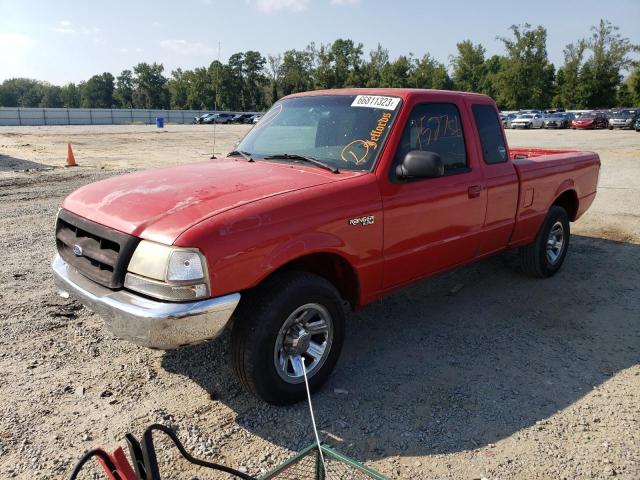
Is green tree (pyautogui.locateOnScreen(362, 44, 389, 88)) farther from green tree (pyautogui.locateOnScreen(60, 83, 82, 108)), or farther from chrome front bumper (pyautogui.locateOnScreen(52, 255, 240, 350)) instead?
chrome front bumper (pyautogui.locateOnScreen(52, 255, 240, 350))

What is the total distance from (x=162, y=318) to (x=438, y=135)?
2.66 m

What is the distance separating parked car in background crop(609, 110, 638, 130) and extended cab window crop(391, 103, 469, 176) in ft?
134

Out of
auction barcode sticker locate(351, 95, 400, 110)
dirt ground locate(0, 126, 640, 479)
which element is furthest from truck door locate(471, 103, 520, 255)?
auction barcode sticker locate(351, 95, 400, 110)

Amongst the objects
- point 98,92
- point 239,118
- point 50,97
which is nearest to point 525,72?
point 239,118

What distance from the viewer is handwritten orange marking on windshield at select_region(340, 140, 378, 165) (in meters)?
3.74

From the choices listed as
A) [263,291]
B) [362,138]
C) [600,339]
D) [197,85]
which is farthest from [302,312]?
[197,85]

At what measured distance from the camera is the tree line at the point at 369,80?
222 feet

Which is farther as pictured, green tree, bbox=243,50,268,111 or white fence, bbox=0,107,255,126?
green tree, bbox=243,50,268,111

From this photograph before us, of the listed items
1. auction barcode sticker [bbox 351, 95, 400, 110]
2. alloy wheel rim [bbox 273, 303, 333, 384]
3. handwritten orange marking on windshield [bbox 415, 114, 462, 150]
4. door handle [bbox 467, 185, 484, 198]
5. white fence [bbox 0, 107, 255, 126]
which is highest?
white fence [bbox 0, 107, 255, 126]

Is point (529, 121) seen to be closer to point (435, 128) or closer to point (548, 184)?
point (548, 184)

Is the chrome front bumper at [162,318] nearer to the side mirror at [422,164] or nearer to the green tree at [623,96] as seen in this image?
the side mirror at [422,164]

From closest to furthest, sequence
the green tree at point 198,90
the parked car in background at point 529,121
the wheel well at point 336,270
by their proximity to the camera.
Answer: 1. the wheel well at point 336,270
2. the parked car in background at point 529,121
3. the green tree at point 198,90

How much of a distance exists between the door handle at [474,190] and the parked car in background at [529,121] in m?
46.0

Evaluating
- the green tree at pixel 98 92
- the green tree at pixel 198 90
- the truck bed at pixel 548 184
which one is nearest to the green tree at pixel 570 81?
the green tree at pixel 198 90
